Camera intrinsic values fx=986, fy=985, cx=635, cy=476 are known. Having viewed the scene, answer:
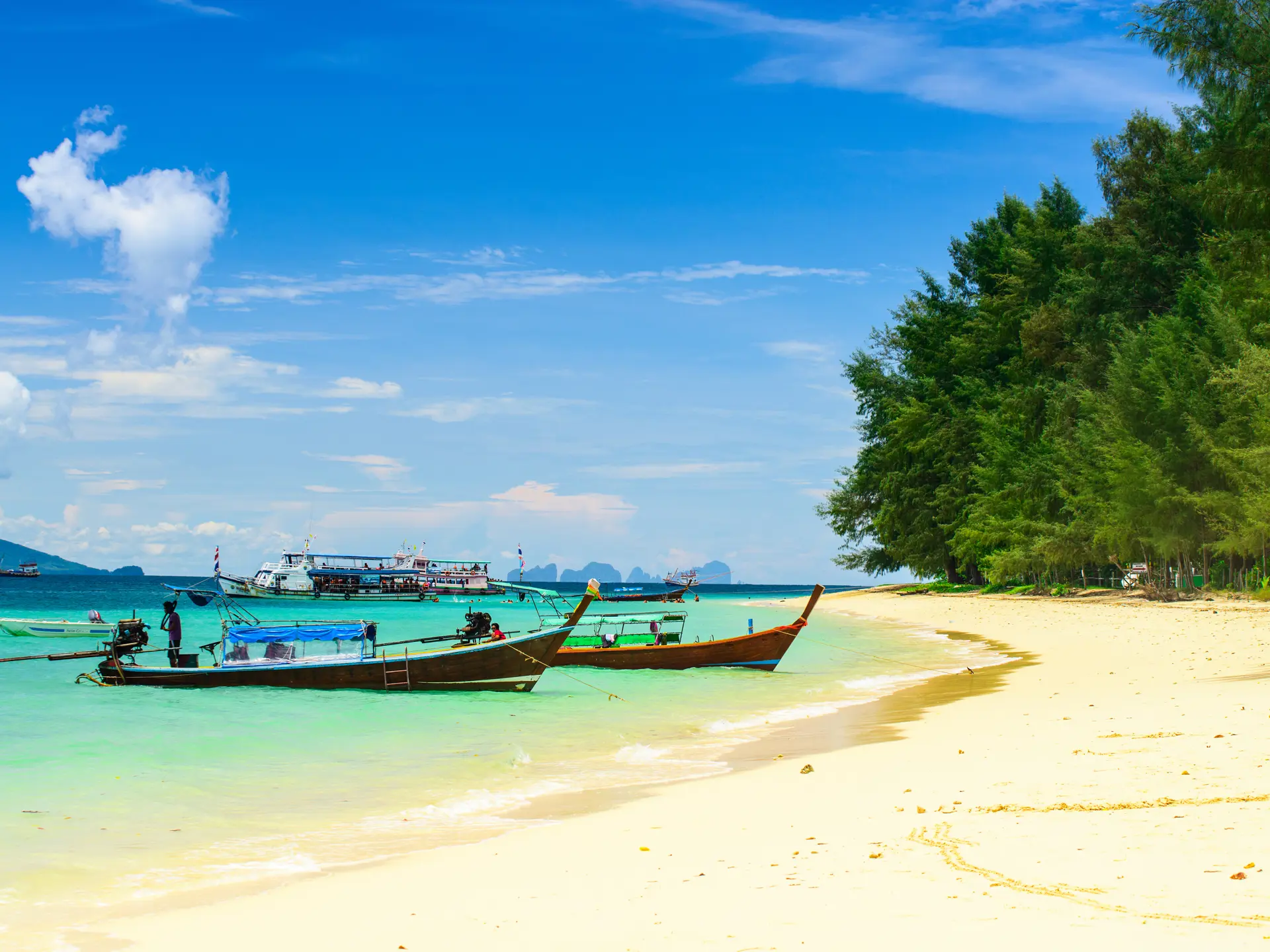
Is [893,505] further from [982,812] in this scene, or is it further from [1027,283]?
[982,812]

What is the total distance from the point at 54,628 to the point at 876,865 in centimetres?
4558

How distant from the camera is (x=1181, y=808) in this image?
27.2 ft

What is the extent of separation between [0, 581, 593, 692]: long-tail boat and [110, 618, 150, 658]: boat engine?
0.28ft

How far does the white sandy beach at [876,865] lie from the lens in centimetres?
606

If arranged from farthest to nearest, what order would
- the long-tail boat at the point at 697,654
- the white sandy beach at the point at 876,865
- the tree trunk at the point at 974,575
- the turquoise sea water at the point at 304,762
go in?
the tree trunk at the point at 974,575, the long-tail boat at the point at 697,654, the turquoise sea water at the point at 304,762, the white sandy beach at the point at 876,865

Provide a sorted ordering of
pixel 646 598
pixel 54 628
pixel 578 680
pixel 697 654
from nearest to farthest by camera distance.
Result: pixel 578 680, pixel 697 654, pixel 54 628, pixel 646 598

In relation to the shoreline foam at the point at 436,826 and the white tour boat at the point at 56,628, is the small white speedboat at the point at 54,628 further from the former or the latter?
the shoreline foam at the point at 436,826

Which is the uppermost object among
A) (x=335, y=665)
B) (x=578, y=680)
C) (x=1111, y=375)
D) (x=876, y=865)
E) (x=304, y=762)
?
(x=1111, y=375)

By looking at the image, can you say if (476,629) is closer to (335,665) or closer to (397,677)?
(397,677)

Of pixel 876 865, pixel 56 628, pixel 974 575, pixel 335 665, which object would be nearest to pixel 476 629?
pixel 335 665

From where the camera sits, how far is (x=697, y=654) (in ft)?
100

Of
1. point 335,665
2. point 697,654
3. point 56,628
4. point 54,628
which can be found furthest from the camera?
point 54,628

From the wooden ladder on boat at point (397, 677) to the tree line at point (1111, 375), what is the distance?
22318mm

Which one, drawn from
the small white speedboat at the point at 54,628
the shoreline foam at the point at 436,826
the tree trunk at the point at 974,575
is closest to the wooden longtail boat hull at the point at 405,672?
the shoreline foam at the point at 436,826
